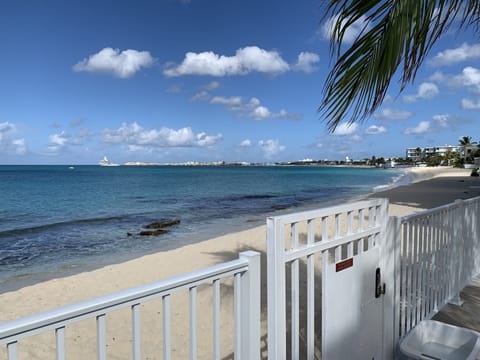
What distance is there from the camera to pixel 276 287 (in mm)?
1854

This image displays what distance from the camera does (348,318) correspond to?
7.63ft

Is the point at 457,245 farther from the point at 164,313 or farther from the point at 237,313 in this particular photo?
the point at 164,313

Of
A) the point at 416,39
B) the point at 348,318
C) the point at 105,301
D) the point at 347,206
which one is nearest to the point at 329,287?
the point at 348,318

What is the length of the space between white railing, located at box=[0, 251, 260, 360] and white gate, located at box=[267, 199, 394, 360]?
0.19m

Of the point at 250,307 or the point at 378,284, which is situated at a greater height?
the point at 250,307

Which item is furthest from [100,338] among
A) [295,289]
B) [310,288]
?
[310,288]

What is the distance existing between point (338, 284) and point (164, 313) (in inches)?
49.8

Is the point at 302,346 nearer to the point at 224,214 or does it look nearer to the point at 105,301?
the point at 105,301

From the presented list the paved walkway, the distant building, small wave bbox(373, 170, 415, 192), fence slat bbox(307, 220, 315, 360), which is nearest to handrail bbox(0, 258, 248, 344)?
fence slat bbox(307, 220, 315, 360)

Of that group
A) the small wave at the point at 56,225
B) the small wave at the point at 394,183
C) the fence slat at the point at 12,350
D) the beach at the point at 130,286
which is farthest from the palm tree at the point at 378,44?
the small wave at the point at 394,183

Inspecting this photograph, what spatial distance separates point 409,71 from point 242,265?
1729mm

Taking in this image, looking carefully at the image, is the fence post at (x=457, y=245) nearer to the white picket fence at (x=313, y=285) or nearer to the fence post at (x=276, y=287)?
the white picket fence at (x=313, y=285)

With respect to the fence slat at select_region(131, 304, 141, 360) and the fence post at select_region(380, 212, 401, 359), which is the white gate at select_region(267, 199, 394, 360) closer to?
the fence post at select_region(380, 212, 401, 359)

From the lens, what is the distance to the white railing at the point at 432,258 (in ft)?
10.1
